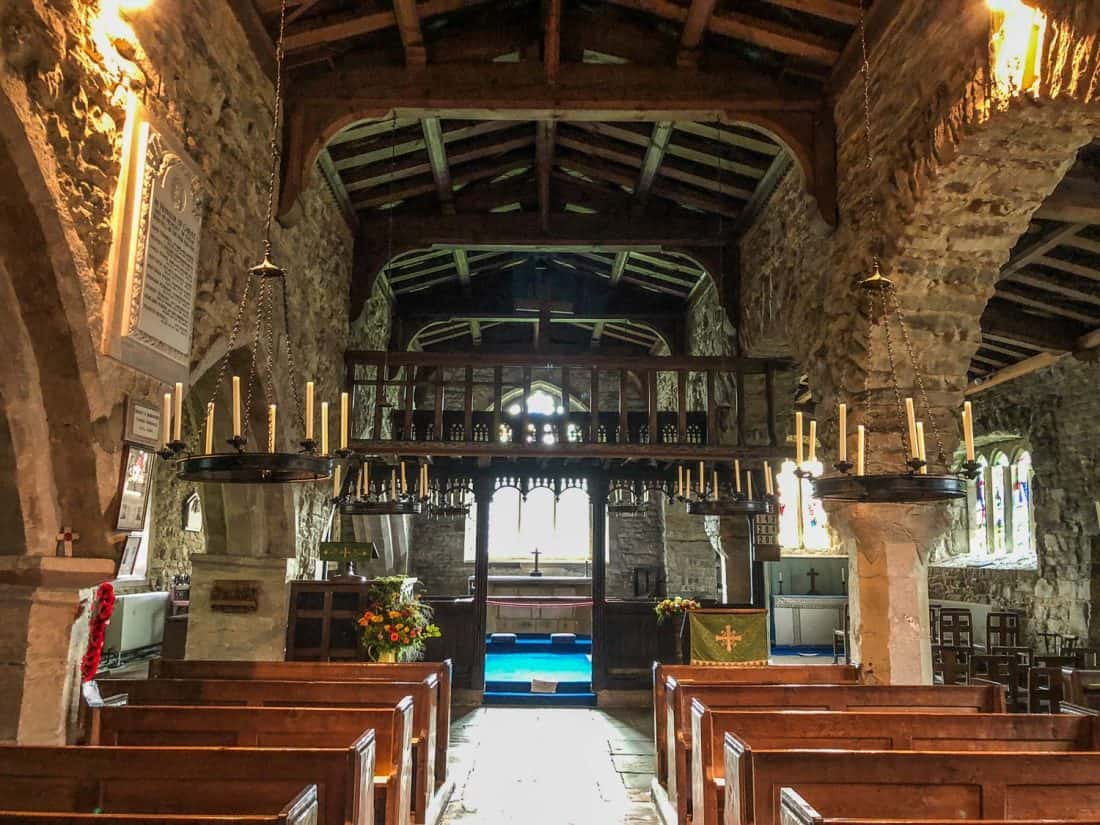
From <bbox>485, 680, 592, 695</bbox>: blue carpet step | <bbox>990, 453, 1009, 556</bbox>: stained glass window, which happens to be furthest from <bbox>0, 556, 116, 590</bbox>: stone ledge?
<bbox>990, 453, 1009, 556</bbox>: stained glass window

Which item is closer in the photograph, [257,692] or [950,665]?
[257,692]

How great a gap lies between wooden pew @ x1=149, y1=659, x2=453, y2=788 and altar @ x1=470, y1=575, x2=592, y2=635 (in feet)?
18.9

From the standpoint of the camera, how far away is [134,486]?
373cm

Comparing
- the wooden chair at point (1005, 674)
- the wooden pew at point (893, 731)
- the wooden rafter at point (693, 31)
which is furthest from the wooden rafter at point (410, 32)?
the wooden chair at point (1005, 674)

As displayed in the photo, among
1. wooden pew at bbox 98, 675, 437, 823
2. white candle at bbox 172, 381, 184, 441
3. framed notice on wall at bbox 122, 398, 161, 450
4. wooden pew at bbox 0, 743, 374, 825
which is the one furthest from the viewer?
wooden pew at bbox 98, 675, 437, 823

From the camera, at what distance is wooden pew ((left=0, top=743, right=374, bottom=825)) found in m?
2.60

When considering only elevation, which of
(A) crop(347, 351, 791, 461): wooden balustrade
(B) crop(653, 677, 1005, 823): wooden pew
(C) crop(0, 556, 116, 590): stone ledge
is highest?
(A) crop(347, 351, 791, 461): wooden balustrade

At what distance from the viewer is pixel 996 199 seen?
470 centimetres

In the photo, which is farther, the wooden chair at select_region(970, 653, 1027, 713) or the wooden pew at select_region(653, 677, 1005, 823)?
the wooden chair at select_region(970, 653, 1027, 713)

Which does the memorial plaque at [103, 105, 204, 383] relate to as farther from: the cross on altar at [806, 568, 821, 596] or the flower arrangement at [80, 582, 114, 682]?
the cross on altar at [806, 568, 821, 596]

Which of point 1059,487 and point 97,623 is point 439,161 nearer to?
point 97,623

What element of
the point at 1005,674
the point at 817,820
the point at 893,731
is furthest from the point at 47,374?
the point at 1005,674

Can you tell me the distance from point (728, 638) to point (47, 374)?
19.4 feet

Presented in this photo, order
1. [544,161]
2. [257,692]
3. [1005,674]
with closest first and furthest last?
[257,692], [1005,674], [544,161]
